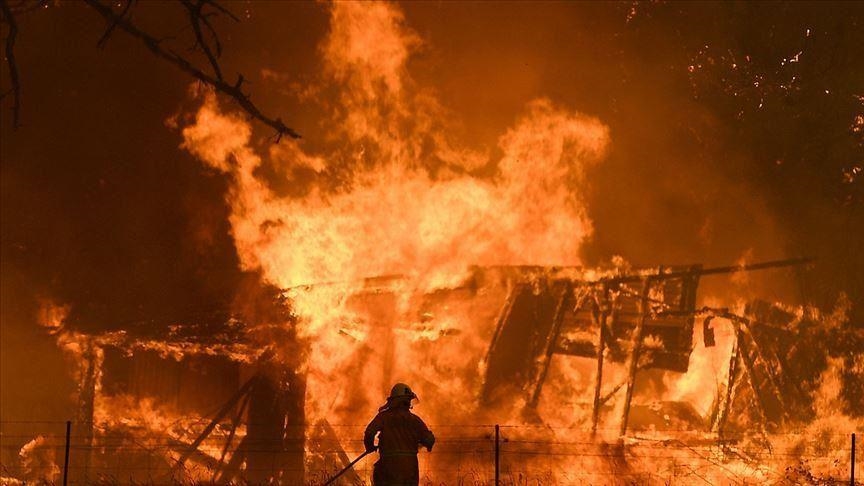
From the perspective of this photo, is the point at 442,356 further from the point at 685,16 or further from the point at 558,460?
the point at 685,16

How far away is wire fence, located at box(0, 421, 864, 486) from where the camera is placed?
470 inches

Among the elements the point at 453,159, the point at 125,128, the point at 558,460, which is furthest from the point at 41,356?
the point at 558,460

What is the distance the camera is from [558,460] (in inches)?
490

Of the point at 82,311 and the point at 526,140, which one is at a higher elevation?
the point at 526,140

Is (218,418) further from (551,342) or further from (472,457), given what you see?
Result: (551,342)

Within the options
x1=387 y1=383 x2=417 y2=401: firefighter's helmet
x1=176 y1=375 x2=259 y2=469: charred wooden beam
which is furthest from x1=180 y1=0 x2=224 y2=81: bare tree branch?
x1=176 y1=375 x2=259 y2=469: charred wooden beam

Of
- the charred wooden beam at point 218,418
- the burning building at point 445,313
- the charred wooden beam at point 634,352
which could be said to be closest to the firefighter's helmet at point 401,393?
the burning building at point 445,313

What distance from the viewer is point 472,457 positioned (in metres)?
12.7

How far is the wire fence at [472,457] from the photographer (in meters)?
11.9

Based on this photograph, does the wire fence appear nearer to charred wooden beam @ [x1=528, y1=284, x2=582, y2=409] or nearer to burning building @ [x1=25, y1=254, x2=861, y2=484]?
burning building @ [x1=25, y1=254, x2=861, y2=484]

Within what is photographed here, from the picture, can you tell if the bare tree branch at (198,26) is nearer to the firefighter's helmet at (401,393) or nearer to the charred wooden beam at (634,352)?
the firefighter's helmet at (401,393)

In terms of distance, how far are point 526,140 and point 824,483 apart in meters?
6.98

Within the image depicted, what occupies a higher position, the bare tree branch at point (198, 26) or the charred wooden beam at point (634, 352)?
the bare tree branch at point (198, 26)

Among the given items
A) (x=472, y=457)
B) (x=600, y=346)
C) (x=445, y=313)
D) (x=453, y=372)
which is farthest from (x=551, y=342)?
(x=472, y=457)
